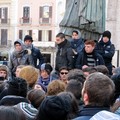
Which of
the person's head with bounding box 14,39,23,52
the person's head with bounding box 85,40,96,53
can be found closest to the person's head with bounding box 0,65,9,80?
the person's head with bounding box 14,39,23,52

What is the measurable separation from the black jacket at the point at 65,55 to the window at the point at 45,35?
152 ft

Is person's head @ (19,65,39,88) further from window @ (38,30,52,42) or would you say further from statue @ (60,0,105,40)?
window @ (38,30,52,42)

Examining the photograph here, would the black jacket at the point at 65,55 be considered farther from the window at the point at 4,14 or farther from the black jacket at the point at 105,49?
the window at the point at 4,14

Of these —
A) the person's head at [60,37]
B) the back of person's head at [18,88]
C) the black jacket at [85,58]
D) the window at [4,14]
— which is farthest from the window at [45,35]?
the back of person's head at [18,88]

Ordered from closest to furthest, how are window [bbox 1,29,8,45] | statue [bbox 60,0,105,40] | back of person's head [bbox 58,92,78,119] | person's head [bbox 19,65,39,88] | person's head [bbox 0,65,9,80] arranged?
back of person's head [bbox 58,92,78,119], person's head [bbox 19,65,39,88], person's head [bbox 0,65,9,80], statue [bbox 60,0,105,40], window [bbox 1,29,8,45]

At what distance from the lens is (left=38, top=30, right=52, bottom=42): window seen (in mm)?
54906

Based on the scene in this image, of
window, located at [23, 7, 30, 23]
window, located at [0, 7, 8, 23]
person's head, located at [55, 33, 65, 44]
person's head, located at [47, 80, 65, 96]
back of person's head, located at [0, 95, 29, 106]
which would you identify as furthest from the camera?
window, located at [0, 7, 8, 23]

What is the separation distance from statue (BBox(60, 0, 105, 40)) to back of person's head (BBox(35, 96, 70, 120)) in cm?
505

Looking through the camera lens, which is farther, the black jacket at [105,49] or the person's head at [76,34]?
the black jacket at [105,49]

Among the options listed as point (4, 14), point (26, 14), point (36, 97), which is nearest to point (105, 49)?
point (36, 97)

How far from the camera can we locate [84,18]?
8.75 metres

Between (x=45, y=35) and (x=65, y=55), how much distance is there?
46.9m

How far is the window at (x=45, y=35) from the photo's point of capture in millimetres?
54906

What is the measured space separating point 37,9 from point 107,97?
2043 inches
